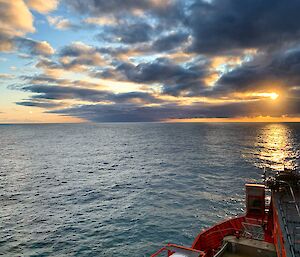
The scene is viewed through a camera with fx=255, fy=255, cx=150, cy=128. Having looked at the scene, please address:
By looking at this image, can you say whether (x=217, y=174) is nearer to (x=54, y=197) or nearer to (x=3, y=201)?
(x=54, y=197)

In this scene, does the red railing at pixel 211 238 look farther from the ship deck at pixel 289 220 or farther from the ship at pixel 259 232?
the ship deck at pixel 289 220

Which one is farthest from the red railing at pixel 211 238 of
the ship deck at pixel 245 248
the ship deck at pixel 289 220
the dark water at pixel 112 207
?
the dark water at pixel 112 207

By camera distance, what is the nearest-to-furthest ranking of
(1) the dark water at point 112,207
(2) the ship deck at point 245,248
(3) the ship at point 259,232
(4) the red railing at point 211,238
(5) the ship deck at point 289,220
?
(5) the ship deck at point 289,220 < (3) the ship at point 259,232 < (2) the ship deck at point 245,248 < (4) the red railing at point 211,238 < (1) the dark water at point 112,207

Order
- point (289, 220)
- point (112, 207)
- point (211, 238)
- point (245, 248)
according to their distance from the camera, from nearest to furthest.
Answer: point (289, 220), point (245, 248), point (211, 238), point (112, 207)

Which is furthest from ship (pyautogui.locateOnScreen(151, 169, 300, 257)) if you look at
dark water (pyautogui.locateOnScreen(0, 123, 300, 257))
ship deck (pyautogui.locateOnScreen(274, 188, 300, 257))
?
dark water (pyautogui.locateOnScreen(0, 123, 300, 257))

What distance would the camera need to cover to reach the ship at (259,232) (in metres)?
17.8

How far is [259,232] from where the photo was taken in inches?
1056

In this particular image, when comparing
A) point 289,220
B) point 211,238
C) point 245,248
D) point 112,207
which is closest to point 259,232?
point 211,238

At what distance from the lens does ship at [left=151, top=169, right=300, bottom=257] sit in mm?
17828

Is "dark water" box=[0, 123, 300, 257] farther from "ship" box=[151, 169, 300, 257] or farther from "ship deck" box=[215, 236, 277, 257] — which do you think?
"ship deck" box=[215, 236, 277, 257]

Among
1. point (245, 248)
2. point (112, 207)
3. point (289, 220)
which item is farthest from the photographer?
point (112, 207)

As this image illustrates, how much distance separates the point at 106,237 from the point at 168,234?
869 centimetres

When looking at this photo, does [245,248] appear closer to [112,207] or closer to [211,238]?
[211,238]

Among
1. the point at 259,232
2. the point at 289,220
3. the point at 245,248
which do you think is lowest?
the point at 259,232
